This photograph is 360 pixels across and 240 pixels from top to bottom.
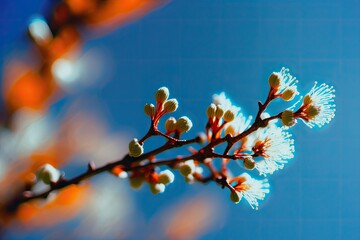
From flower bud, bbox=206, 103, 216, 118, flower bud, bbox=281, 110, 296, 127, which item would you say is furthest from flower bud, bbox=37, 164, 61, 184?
flower bud, bbox=281, 110, 296, 127

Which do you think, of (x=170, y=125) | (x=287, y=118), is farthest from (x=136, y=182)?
(x=287, y=118)

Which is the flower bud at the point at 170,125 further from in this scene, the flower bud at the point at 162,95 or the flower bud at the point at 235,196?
the flower bud at the point at 235,196

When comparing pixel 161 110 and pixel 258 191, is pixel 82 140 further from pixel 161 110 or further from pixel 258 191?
pixel 258 191

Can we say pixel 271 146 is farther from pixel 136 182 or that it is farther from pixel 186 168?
pixel 136 182

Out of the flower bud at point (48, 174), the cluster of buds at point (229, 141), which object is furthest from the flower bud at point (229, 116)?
the flower bud at point (48, 174)

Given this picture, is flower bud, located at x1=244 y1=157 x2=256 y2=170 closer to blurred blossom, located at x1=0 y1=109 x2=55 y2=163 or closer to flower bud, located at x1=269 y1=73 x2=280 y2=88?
flower bud, located at x1=269 y1=73 x2=280 y2=88

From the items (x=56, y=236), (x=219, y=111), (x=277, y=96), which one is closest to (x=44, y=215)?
(x=56, y=236)
